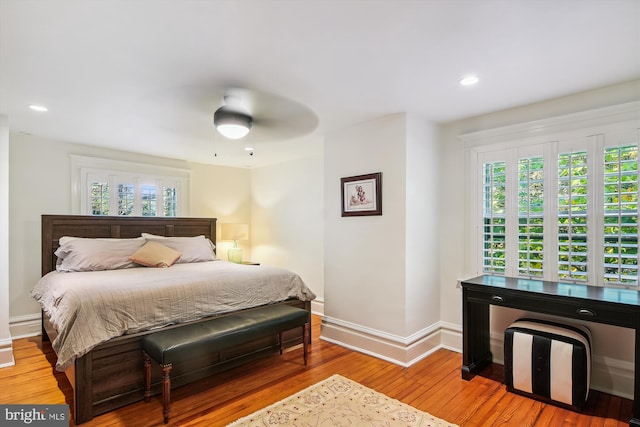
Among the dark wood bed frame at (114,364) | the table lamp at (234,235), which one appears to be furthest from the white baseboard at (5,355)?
the table lamp at (234,235)

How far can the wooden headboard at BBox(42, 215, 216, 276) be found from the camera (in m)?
3.99

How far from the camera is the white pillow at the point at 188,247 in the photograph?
4.36 m

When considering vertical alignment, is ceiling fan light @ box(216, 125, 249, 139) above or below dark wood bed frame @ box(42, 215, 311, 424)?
above

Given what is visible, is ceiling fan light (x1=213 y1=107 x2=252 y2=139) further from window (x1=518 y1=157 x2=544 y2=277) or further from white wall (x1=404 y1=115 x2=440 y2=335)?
window (x1=518 y1=157 x2=544 y2=277)

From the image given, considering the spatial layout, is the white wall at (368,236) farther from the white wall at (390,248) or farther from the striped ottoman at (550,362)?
the striped ottoman at (550,362)

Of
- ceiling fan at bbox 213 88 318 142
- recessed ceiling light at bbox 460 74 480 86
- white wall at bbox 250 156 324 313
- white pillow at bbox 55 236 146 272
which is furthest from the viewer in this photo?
white wall at bbox 250 156 324 313

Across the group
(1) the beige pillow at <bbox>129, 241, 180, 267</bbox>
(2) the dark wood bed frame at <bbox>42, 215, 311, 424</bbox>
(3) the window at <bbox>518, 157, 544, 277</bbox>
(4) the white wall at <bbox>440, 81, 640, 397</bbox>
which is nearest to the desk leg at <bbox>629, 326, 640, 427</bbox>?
(4) the white wall at <bbox>440, 81, 640, 397</bbox>

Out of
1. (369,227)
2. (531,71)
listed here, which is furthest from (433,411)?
(531,71)

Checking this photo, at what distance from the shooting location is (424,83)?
2543 millimetres

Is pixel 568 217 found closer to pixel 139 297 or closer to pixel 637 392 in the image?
pixel 637 392

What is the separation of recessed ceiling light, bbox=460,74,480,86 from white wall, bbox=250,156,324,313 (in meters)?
2.59

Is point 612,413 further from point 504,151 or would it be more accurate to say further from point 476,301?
point 504,151

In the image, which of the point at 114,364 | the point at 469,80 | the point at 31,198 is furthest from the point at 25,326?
the point at 469,80

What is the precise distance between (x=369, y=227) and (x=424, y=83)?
147 centimetres
